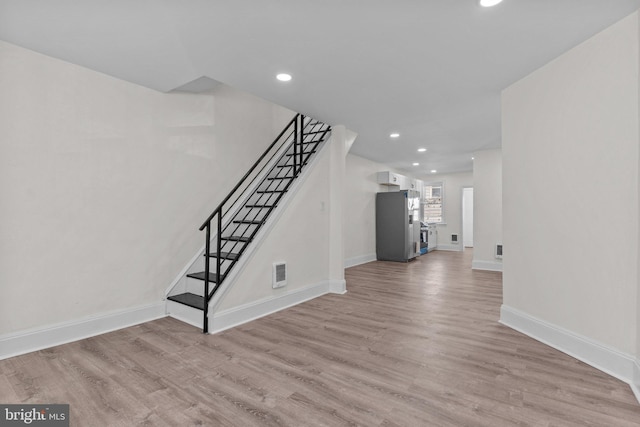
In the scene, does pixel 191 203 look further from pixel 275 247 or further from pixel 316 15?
pixel 316 15

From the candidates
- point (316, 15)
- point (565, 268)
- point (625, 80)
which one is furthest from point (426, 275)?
point (316, 15)

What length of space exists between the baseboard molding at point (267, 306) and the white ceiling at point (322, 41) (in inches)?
93.0

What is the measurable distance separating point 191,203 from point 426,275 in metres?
4.39

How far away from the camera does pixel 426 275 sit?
19.3ft

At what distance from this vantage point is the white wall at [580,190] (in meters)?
2.15

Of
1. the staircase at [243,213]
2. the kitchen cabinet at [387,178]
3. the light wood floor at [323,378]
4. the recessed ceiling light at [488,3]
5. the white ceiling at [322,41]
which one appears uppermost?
the white ceiling at [322,41]

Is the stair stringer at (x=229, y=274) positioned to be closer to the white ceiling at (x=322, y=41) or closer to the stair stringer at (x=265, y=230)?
the stair stringer at (x=265, y=230)

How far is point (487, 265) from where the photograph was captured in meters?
6.44

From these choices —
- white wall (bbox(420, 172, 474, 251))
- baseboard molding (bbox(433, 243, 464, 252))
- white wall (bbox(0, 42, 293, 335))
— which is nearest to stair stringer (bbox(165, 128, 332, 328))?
white wall (bbox(0, 42, 293, 335))

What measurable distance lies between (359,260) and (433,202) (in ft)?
14.8

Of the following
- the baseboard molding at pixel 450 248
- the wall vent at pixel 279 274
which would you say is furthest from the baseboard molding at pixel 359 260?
the baseboard molding at pixel 450 248

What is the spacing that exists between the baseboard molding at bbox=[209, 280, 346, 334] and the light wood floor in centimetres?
15

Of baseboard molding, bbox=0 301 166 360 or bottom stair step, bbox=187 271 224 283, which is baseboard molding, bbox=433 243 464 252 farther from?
baseboard molding, bbox=0 301 166 360

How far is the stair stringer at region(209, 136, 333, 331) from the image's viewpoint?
307cm
